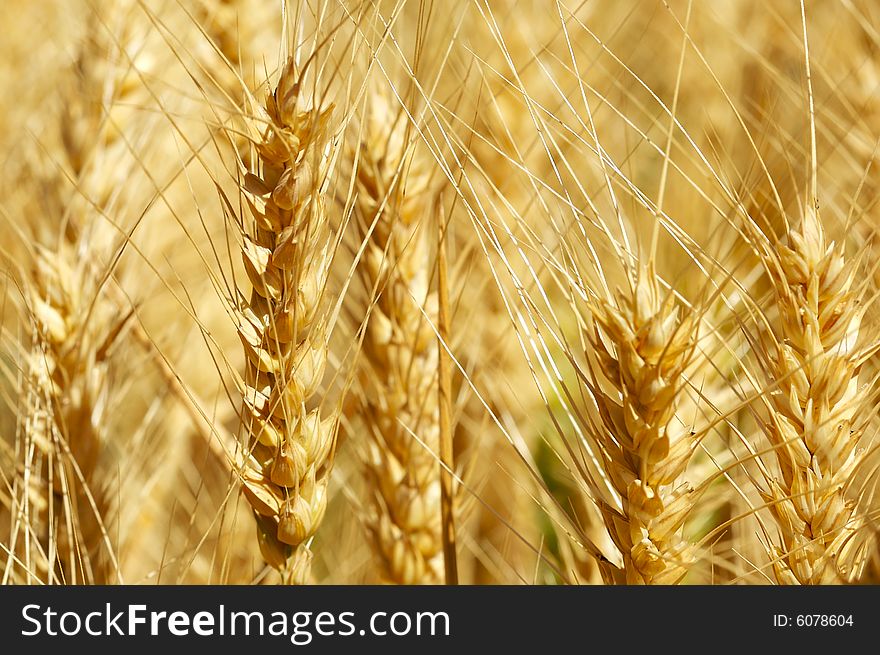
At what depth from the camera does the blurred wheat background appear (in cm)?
59

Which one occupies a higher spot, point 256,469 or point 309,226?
point 309,226

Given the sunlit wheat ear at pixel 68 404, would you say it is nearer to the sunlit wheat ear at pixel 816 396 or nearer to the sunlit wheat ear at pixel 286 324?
the sunlit wheat ear at pixel 286 324

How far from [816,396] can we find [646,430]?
0.13m

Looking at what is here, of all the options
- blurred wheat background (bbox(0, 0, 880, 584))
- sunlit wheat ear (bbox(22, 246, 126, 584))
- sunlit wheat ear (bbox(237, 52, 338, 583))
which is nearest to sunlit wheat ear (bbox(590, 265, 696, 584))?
blurred wheat background (bbox(0, 0, 880, 584))

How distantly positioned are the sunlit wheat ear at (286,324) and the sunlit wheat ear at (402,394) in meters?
0.17

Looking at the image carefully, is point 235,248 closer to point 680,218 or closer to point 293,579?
point 680,218

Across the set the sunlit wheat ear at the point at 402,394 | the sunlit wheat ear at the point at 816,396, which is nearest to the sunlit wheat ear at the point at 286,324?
the sunlit wheat ear at the point at 402,394

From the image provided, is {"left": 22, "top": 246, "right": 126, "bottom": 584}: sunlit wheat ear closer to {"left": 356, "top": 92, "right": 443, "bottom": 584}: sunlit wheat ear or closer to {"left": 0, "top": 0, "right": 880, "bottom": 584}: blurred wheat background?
{"left": 0, "top": 0, "right": 880, "bottom": 584}: blurred wheat background

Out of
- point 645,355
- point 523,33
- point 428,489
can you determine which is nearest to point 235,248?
point 523,33

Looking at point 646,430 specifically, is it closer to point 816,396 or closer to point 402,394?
point 816,396

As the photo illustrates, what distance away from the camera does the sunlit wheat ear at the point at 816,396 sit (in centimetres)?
59

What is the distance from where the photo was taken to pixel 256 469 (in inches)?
25.3

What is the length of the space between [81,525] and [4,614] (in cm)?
18

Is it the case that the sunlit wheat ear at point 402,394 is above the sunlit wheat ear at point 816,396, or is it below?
above
